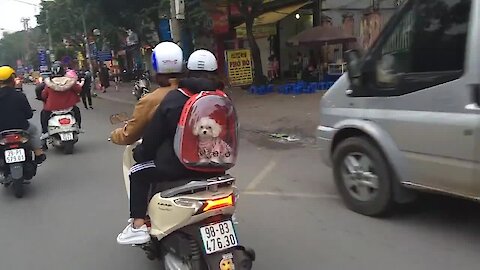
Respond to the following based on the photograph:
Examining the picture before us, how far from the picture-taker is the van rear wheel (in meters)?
4.62

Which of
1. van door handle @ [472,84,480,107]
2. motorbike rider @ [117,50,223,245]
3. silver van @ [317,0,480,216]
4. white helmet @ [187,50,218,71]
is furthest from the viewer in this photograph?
silver van @ [317,0,480,216]

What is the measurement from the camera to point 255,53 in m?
18.2

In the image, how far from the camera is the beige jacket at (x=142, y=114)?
3.41 meters

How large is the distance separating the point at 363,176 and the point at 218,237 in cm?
228

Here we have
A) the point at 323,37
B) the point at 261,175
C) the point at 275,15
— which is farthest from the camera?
the point at 275,15

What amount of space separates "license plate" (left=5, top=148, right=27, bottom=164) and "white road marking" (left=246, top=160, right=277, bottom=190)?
2859 mm

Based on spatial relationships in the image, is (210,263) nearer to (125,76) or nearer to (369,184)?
(369,184)

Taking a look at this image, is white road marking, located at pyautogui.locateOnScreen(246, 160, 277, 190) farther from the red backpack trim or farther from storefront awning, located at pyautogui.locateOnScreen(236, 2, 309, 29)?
storefront awning, located at pyautogui.locateOnScreen(236, 2, 309, 29)

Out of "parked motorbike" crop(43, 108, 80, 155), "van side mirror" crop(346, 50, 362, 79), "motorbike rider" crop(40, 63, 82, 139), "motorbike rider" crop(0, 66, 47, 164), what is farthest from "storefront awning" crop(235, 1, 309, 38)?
"van side mirror" crop(346, 50, 362, 79)

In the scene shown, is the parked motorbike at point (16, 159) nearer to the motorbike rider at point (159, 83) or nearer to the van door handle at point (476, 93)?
the motorbike rider at point (159, 83)

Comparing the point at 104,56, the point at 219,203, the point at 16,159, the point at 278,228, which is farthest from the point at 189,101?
the point at 104,56

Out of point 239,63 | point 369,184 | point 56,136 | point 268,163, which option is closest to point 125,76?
point 239,63

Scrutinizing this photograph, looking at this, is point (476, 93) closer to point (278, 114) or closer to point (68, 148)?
point (68, 148)

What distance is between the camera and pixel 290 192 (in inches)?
230
